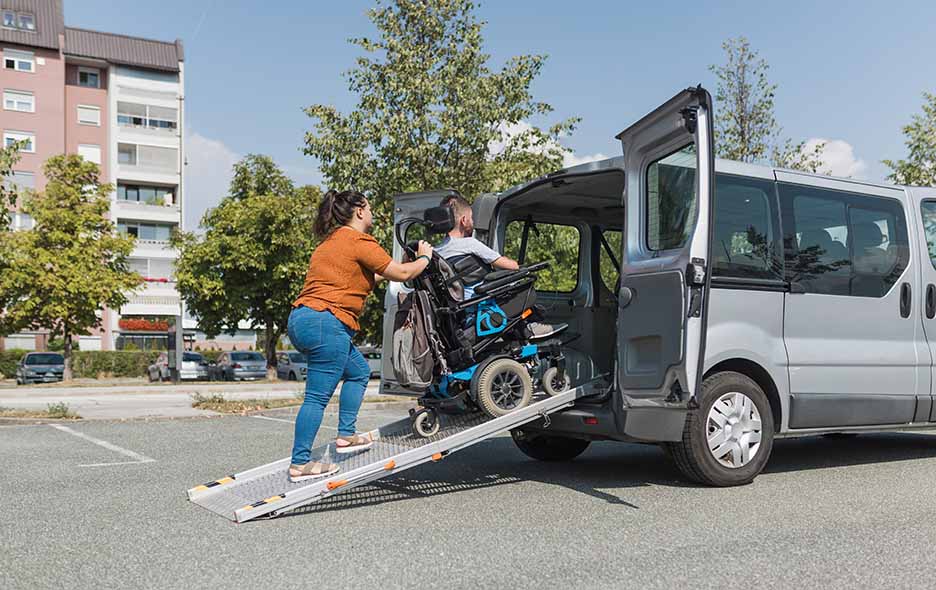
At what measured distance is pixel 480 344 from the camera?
20.0 feet

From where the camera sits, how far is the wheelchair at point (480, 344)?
19.3ft

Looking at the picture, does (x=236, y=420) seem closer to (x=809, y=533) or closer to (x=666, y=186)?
(x=666, y=186)

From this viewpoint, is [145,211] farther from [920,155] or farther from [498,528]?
[498,528]

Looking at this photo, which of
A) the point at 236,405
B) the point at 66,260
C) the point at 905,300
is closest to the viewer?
the point at 905,300

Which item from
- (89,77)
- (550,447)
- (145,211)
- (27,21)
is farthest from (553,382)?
(27,21)

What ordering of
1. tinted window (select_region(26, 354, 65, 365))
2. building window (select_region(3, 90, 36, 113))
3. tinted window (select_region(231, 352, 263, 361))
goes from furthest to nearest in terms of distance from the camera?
building window (select_region(3, 90, 36, 113)) < tinted window (select_region(231, 352, 263, 361)) < tinted window (select_region(26, 354, 65, 365))

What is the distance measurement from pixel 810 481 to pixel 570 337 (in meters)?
2.12

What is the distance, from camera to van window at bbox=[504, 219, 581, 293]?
25.1ft

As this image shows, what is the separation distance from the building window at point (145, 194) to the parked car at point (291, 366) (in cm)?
Answer: 1932

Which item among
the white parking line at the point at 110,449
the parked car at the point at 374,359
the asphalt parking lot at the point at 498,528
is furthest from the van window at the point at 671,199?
the parked car at the point at 374,359

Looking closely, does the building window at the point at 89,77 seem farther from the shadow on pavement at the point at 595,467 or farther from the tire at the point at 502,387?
the tire at the point at 502,387

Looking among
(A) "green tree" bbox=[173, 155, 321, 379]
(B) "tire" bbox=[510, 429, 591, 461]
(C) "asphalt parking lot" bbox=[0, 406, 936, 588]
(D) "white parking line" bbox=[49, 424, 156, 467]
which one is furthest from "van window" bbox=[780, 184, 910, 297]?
(A) "green tree" bbox=[173, 155, 321, 379]

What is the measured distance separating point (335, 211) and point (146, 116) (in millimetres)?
54127

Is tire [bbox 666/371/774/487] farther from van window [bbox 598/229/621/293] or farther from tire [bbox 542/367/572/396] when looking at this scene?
van window [bbox 598/229/621/293]
